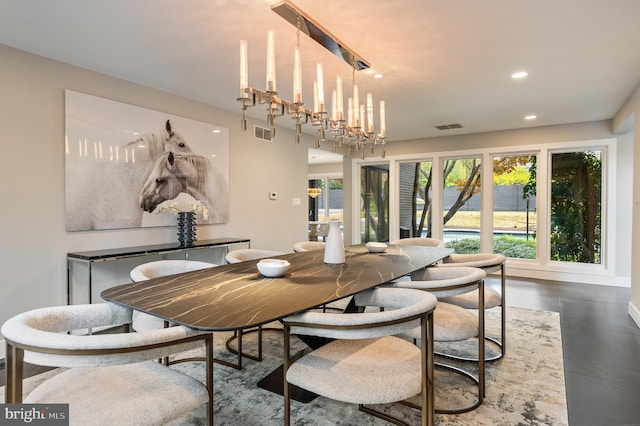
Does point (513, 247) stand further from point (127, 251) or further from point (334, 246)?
point (127, 251)

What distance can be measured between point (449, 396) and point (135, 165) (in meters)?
3.40

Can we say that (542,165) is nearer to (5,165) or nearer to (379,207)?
(379,207)

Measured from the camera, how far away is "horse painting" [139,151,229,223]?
368 cm

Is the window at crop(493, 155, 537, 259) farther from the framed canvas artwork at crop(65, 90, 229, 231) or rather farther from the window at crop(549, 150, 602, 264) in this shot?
the framed canvas artwork at crop(65, 90, 229, 231)

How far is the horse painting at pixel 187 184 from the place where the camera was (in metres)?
3.68

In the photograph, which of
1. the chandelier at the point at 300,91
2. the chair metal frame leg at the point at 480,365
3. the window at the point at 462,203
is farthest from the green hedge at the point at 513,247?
the chair metal frame leg at the point at 480,365

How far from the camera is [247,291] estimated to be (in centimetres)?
177

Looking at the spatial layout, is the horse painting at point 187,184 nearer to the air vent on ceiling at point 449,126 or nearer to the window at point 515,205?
the air vent on ceiling at point 449,126

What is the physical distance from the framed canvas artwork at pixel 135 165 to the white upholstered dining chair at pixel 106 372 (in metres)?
2.04

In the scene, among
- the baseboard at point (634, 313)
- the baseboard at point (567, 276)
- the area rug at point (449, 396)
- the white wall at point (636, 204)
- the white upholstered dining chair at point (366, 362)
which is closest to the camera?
the white upholstered dining chair at point (366, 362)

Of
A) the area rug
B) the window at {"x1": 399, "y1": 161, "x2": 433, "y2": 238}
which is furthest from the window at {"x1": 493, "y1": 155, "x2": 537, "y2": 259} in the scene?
the area rug

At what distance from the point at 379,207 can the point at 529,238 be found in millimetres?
2761

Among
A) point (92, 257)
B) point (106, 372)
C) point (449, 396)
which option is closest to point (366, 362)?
point (449, 396)

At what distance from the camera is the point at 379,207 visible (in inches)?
289
